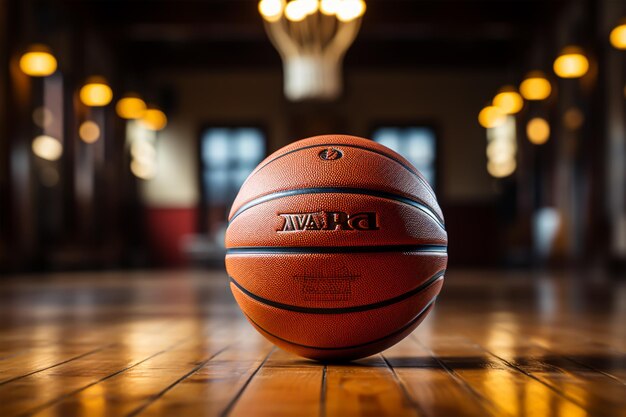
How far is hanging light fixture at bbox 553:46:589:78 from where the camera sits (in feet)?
25.4

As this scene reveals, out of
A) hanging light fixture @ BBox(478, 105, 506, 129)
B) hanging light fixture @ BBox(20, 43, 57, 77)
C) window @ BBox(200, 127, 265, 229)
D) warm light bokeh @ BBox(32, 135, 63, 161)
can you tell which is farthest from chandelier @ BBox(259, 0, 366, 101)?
warm light bokeh @ BBox(32, 135, 63, 161)

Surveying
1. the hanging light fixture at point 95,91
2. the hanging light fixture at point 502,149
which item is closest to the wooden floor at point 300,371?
the hanging light fixture at point 95,91

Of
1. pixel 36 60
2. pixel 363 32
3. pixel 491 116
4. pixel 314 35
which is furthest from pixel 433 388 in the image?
pixel 491 116

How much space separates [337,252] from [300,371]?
0.27 m

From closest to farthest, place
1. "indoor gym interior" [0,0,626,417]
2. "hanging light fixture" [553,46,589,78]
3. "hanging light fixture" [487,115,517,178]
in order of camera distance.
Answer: "indoor gym interior" [0,0,626,417] < "hanging light fixture" [553,46,589,78] < "hanging light fixture" [487,115,517,178]

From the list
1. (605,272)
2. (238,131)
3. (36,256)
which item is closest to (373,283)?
(605,272)

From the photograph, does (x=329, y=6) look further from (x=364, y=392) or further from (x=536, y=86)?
(x=364, y=392)

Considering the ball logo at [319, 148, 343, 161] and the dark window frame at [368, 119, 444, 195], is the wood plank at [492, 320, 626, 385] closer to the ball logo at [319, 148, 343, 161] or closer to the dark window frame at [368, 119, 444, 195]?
the ball logo at [319, 148, 343, 161]

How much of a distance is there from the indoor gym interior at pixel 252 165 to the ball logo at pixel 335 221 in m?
0.30

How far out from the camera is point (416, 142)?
13.8 m

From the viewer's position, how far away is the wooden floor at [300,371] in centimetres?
121

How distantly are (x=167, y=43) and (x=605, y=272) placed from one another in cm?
802

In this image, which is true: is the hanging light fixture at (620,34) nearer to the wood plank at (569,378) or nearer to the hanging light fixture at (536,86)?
the hanging light fixture at (536,86)

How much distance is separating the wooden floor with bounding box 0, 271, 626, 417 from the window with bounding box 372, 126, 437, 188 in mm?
10796
